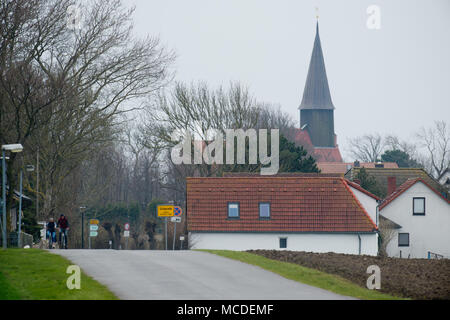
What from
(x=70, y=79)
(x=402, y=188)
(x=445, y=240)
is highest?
(x=70, y=79)

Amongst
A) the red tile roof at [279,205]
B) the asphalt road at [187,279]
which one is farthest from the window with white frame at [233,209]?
the asphalt road at [187,279]

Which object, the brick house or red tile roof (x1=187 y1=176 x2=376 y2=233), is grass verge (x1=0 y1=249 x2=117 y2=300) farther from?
red tile roof (x1=187 y1=176 x2=376 y2=233)

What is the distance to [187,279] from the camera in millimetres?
17266

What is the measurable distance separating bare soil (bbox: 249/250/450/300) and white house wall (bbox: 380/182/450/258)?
31679 millimetres

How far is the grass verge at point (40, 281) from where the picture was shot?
1420 cm

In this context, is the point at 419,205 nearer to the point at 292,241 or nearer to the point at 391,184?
the point at 391,184

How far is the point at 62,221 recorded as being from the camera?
104ft

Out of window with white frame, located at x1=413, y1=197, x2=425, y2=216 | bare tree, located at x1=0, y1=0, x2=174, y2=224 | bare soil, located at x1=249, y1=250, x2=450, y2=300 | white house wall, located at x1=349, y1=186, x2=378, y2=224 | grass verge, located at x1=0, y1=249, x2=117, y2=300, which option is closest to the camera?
grass verge, located at x1=0, y1=249, x2=117, y2=300

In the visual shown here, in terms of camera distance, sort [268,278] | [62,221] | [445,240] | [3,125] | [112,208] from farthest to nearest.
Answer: [112,208], [445,240], [3,125], [62,221], [268,278]

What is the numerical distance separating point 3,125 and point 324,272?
20.8 meters

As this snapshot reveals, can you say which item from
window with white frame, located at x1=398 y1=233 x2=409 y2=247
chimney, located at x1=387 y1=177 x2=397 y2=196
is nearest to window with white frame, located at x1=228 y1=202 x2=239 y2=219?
window with white frame, located at x1=398 y1=233 x2=409 y2=247

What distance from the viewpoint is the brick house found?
41469 millimetres

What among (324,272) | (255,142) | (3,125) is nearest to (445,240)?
(255,142)
